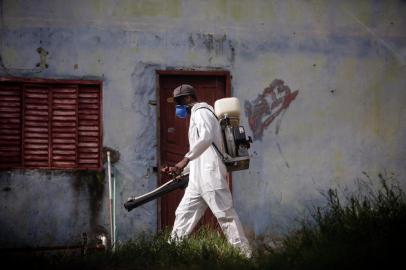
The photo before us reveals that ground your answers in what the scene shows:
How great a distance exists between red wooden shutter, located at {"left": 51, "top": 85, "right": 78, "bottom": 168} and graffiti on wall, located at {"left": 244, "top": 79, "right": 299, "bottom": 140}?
2283 millimetres

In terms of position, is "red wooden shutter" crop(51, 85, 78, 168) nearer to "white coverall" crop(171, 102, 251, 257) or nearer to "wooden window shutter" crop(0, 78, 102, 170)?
"wooden window shutter" crop(0, 78, 102, 170)

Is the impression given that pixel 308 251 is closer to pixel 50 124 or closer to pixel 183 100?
pixel 183 100

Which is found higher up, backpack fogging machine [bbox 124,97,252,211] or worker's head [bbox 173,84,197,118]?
worker's head [bbox 173,84,197,118]

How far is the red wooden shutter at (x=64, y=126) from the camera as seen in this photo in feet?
34.2

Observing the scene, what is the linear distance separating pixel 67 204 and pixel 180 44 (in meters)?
2.56

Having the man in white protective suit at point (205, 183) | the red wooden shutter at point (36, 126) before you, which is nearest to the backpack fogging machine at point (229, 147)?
the man in white protective suit at point (205, 183)

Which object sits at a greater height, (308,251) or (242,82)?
(242,82)

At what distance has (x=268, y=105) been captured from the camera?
Answer: 10969mm

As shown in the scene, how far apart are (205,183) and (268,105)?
3.13m

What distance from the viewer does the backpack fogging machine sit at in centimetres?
823

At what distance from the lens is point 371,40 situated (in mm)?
11438

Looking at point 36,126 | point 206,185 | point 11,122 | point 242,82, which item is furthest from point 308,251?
point 11,122

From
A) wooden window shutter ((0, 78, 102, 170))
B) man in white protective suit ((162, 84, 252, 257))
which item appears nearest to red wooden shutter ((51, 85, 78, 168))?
wooden window shutter ((0, 78, 102, 170))

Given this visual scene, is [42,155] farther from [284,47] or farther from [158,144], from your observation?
[284,47]
